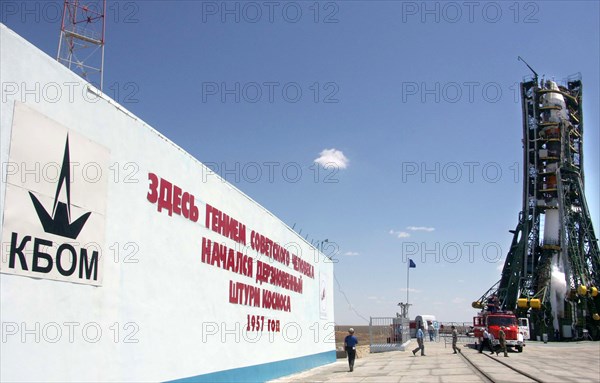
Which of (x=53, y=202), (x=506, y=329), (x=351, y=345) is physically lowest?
(x=506, y=329)

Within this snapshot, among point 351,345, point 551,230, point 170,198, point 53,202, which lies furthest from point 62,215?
point 551,230

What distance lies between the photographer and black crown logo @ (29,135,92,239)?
8562 mm

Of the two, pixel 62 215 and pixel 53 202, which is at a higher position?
pixel 53 202

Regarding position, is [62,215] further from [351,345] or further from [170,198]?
[351,345]

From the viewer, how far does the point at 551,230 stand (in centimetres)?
6297

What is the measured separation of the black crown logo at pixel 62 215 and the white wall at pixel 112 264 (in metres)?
0.12

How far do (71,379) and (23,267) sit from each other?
2.21 m

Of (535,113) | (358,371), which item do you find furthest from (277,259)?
(535,113)

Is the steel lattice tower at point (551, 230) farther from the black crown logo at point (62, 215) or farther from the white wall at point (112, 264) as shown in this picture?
the black crown logo at point (62, 215)

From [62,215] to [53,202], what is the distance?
29 centimetres

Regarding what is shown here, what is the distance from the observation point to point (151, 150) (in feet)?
39.5

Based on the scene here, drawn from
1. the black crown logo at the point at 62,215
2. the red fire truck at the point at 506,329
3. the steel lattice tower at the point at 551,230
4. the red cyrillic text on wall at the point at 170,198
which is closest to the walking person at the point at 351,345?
the red cyrillic text on wall at the point at 170,198

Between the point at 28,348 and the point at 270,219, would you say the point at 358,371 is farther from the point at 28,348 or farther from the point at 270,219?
the point at 28,348

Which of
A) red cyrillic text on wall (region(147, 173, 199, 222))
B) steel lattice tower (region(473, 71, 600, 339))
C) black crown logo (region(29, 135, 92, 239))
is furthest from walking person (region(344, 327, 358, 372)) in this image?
steel lattice tower (region(473, 71, 600, 339))
